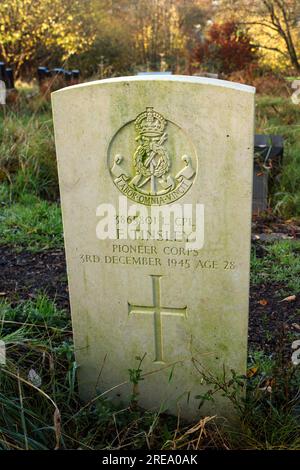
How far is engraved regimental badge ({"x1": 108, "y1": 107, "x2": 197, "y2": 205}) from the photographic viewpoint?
222cm

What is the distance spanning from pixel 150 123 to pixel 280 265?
2259 millimetres

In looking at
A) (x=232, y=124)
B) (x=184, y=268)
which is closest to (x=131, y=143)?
(x=232, y=124)

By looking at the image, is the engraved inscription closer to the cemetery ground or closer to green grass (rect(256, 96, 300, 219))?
the cemetery ground

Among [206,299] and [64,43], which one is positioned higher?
[64,43]

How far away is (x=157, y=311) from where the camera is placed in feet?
8.31

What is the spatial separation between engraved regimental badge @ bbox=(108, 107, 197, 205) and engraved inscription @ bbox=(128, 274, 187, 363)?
407 mm

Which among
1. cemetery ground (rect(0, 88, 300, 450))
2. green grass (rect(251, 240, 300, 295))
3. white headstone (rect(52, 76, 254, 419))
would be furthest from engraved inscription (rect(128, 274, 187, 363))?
green grass (rect(251, 240, 300, 295))

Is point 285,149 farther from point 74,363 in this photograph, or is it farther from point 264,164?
point 74,363

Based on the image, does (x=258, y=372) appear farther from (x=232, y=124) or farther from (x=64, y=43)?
(x=64, y=43)

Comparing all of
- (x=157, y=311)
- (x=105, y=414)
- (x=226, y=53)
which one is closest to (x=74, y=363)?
(x=105, y=414)

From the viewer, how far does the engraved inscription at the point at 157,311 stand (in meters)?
2.49
